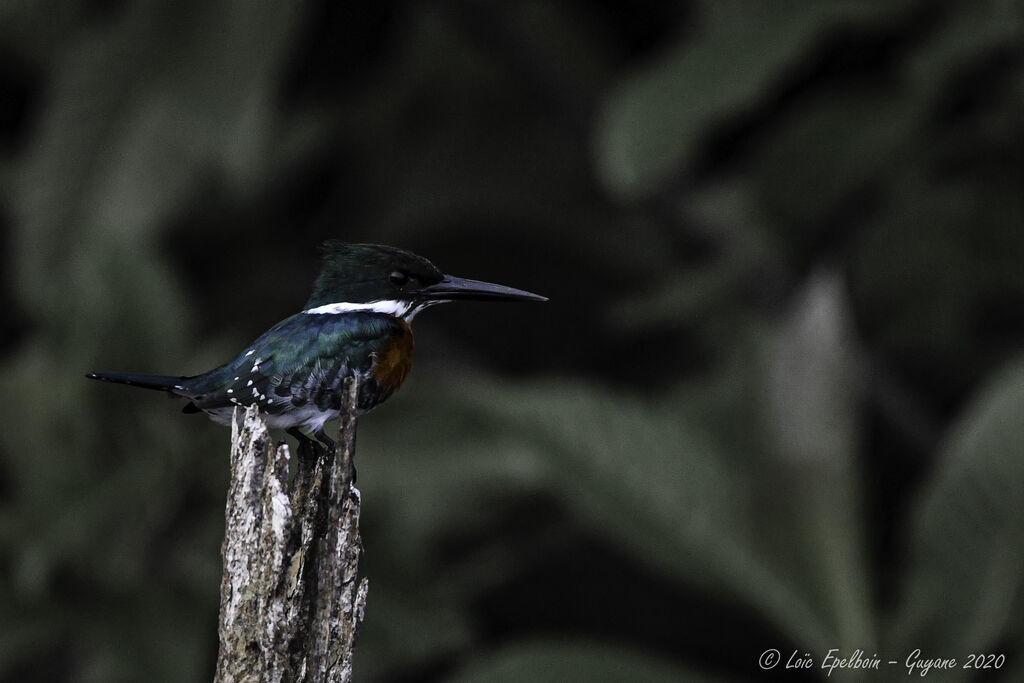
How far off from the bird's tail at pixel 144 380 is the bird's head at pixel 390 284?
0.29m

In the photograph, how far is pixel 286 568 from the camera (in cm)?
242

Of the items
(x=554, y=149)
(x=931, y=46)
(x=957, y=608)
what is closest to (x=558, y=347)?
(x=554, y=149)

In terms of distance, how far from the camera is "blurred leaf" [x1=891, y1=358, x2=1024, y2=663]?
4.22 m

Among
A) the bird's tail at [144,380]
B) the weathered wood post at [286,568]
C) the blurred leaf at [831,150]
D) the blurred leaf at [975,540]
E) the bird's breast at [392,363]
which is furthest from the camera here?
the blurred leaf at [831,150]

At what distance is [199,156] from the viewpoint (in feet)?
20.1

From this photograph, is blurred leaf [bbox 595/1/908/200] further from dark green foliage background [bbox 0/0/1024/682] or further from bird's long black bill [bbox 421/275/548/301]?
bird's long black bill [bbox 421/275/548/301]

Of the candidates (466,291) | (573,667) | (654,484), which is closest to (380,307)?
(466,291)

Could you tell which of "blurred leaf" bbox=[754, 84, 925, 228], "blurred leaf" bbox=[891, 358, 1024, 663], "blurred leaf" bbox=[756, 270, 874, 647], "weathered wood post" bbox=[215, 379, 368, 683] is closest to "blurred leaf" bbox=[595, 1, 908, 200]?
"blurred leaf" bbox=[754, 84, 925, 228]

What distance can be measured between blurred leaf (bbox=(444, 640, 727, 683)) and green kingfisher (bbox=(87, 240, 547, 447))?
6.27ft

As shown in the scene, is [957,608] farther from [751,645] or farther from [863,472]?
[751,645]

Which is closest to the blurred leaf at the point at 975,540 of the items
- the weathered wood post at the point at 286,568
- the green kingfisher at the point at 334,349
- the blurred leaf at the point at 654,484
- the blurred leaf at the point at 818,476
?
the blurred leaf at the point at 818,476

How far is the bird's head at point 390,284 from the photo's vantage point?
2740mm

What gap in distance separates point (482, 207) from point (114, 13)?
1.96 meters
